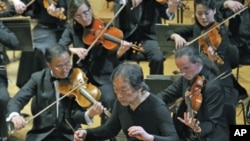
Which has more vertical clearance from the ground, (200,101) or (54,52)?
(54,52)

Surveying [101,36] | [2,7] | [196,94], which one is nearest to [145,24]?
[101,36]

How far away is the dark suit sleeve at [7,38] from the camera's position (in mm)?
4023

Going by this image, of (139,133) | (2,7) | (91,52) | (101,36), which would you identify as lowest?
(139,133)

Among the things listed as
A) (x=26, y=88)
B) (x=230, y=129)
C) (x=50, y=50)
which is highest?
(x=50, y=50)

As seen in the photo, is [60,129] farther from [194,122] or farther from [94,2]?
[94,2]

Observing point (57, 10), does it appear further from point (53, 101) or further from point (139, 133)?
point (139, 133)

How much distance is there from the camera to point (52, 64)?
348 centimetres

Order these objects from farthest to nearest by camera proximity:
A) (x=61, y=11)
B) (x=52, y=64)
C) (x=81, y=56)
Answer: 1. (x=61, y=11)
2. (x=81, y=56)
3. (x=52, y=64)

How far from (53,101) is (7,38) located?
763mm

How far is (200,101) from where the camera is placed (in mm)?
3297

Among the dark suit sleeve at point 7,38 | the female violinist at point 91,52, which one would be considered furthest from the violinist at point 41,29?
the dark suit sleeve at point 7,38

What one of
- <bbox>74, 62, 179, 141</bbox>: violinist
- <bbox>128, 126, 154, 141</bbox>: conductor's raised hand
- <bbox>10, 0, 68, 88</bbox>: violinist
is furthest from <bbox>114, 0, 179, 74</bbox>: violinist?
<bbox>128, 126, 154, 141</bbox>: conductor's raised hand

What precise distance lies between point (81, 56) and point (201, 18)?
0.93 meters

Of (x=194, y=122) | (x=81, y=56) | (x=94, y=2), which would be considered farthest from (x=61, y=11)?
(x=94, y=2)
